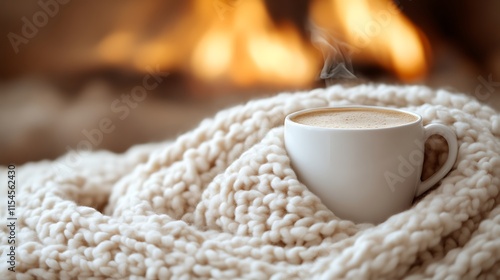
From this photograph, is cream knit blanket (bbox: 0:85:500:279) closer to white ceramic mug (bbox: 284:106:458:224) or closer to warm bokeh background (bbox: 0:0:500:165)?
white ceramic mug (bbox: 284:106:458:224)

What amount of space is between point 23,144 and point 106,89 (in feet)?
0.59

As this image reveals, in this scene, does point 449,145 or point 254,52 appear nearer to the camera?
point 449,145

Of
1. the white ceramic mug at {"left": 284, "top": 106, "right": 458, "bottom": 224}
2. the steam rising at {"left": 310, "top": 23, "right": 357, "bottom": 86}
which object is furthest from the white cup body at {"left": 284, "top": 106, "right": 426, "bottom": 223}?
the steam rising at {"left": 310, "top": 23, "right": 357, "bottom": 86}

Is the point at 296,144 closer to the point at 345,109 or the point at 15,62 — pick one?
the point at 345,109

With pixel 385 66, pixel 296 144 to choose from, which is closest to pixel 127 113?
pixel 385 66

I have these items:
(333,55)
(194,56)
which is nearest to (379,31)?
(333,55)

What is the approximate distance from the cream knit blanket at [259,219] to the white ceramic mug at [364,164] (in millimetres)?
17

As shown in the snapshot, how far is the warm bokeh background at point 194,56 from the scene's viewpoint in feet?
3.16

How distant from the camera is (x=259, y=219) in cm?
52

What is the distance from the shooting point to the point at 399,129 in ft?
1.66

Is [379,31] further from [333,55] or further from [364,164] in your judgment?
[364,164]

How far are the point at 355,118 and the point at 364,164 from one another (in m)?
0.07

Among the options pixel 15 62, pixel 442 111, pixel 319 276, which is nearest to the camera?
pixel 319 276

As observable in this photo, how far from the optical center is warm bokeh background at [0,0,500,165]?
3.16 ft
